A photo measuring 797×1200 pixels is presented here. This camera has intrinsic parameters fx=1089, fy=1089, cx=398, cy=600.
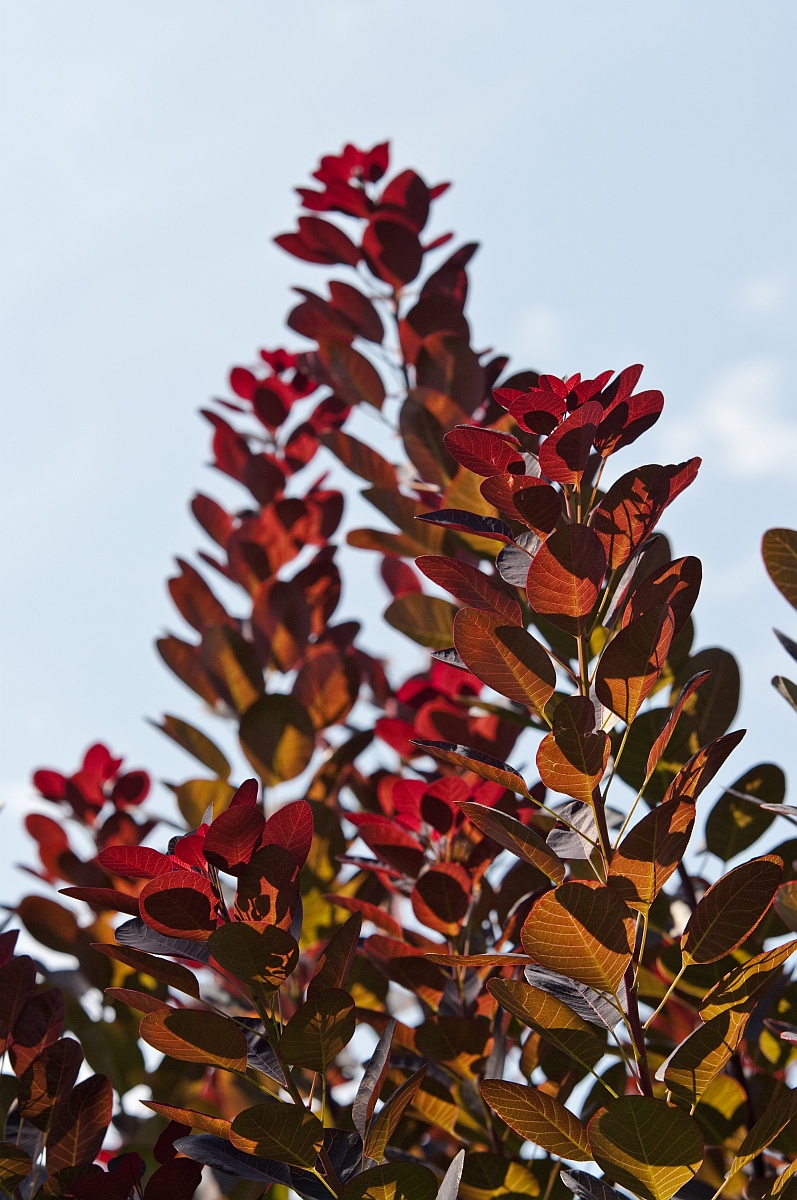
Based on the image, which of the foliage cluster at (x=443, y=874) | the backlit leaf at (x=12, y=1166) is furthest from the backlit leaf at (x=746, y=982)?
the backlit leaf at (x=12, y=1166)

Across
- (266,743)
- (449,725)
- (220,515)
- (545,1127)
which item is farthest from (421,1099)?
(220,515)

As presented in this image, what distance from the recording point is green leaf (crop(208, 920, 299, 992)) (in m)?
0.91

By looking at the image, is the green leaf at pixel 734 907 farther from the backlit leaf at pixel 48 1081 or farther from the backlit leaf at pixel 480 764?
the backlit leaf at pixel 48 1081

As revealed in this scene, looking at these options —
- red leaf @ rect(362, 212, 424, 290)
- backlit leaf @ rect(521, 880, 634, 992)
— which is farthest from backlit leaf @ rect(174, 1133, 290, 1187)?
red leaf @ rect(362, 212, 424, 290)

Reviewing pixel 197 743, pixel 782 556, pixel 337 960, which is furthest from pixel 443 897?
pixel 197 743

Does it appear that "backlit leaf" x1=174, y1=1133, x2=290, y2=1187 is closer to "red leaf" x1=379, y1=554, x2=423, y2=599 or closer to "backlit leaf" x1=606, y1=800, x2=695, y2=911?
"backlit leaf" x1=606, y1=800, x2=695, y2=911

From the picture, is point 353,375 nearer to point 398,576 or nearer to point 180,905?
point 398,576

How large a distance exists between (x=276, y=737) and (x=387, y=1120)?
0.90 metres

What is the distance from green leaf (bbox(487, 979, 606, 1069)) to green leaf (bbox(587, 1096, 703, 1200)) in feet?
0.41

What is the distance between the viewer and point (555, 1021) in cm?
96

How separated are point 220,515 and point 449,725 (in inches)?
35.3

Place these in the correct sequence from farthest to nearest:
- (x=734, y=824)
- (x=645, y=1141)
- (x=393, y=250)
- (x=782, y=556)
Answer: (x=393, y=250) → (x=734, y=824) → (x=782, y=556) → (x=645, y=1141)

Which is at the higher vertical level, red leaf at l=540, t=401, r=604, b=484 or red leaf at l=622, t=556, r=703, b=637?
red leaf at l=540, t=401, r=604, b=484

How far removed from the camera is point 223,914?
986 mm
